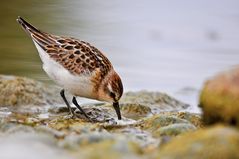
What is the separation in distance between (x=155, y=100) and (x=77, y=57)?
2.39 m

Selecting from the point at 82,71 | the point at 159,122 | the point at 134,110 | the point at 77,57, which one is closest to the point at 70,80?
the point at 82,71

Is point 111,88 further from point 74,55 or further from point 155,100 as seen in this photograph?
point 155,100

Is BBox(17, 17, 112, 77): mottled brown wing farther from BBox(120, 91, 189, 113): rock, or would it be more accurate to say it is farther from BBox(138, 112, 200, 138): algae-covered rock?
BBox(120, 91, 189, 113): rock

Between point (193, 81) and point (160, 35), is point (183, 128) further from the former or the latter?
point (160, 35)

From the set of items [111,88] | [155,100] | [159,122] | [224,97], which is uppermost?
[224,97]

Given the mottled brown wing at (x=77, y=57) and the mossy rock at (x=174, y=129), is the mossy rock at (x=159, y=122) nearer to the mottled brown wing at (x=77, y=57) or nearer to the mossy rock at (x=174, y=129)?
the mossy rock at (x=174, y=129)

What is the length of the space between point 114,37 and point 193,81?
9.64 ft

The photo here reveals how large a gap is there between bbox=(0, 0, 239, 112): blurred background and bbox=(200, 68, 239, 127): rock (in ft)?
18.1

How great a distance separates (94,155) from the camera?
20.0ft

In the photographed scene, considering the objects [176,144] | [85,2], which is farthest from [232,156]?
[85,2]

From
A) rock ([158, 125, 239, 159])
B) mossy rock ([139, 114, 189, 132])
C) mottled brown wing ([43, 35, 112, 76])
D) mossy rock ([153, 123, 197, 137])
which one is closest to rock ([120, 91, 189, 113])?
Answer: mottled brown wing ([43, 35, 112, 76])

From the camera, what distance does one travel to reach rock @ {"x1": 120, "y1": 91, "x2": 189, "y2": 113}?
1185cm

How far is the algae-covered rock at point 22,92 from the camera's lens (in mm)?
11383

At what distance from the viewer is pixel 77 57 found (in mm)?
10086
